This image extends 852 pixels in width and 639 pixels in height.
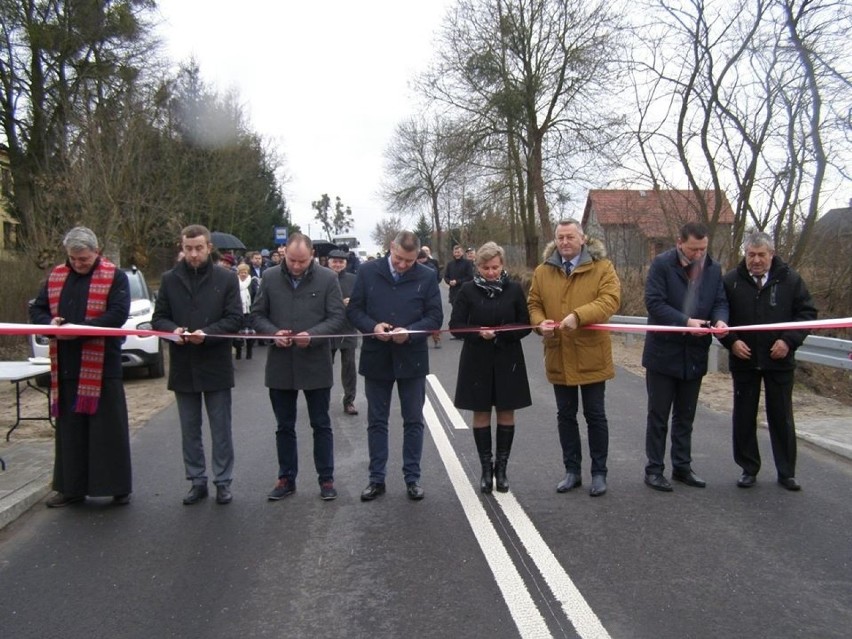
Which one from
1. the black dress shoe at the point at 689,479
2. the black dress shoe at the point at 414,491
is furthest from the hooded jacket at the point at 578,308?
the black dress shoe at the point at 414,491

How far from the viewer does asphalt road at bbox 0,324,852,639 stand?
378 cm

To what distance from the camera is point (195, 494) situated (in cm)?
577

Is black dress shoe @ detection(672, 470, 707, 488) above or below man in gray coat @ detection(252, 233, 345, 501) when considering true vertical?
below

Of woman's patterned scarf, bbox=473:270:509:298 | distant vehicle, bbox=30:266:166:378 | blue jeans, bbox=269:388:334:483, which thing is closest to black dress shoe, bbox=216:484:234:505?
blue jeans, bbox=269:388:334:483

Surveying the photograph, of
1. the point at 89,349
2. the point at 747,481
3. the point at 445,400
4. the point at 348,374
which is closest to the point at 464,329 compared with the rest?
the point at 747,481

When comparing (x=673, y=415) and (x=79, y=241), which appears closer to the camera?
(x=79, y=241)

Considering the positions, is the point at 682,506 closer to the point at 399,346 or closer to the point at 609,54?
the point at 399,346

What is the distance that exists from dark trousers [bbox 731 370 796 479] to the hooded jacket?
3.83ft

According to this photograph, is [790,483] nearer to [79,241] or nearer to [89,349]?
[89,349]

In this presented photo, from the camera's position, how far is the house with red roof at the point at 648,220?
17094mm

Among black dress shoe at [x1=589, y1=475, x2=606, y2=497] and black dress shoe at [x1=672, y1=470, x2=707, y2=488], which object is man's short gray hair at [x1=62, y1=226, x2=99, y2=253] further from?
black dress shoe at [x1=672, y1=470, x2=707, y2=488]

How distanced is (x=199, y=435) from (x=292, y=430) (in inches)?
28.2

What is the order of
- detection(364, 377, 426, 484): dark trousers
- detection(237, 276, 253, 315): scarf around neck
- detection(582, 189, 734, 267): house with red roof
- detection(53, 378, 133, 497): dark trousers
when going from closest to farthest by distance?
detection(53, 378, 133, 497): dark trousers < detection(364, 377, 426, 484): dark trousers < detection(237, 276, 253, 315): scarf around neck < detection(582, 189, 734, 267): house with red roof

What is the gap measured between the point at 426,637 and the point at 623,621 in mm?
983
